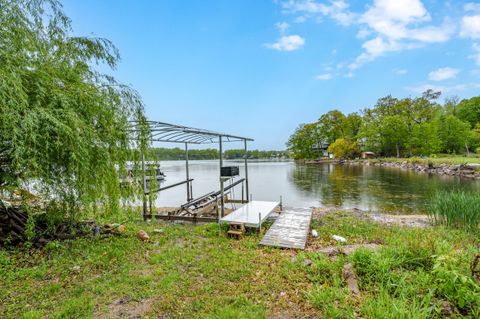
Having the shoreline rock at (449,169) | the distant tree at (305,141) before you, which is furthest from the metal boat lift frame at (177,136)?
the distant tree at (305,141)

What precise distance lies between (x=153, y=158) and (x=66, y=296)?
2323mm

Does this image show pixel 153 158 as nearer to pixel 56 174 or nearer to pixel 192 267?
pixel 56 174

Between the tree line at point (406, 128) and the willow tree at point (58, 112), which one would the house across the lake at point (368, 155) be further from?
the willow tree at point (58, 112)

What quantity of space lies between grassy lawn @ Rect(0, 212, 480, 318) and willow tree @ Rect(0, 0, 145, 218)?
1.03 metres

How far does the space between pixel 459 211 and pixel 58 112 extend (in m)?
8.39

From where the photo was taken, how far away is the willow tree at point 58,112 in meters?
2.42

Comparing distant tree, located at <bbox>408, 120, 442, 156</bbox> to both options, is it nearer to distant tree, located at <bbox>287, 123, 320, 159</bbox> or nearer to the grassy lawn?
distant tree, located at <bbox>287, 123, 320, 159</bbox>

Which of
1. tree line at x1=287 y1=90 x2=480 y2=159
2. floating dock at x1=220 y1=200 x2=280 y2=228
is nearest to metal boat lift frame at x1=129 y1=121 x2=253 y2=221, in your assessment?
floating dock at x1=220 y1=200 x2=280 y2=228

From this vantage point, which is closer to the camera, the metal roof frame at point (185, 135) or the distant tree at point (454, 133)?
the metal roof frame at point (185, 135)

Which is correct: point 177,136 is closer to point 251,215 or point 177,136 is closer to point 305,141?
point 251,215

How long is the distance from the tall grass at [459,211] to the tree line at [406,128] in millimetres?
29594

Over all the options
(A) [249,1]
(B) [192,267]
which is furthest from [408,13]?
(B) [192,267]

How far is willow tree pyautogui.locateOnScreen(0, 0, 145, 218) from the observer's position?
7.95 feet

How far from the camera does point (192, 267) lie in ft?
12.2
